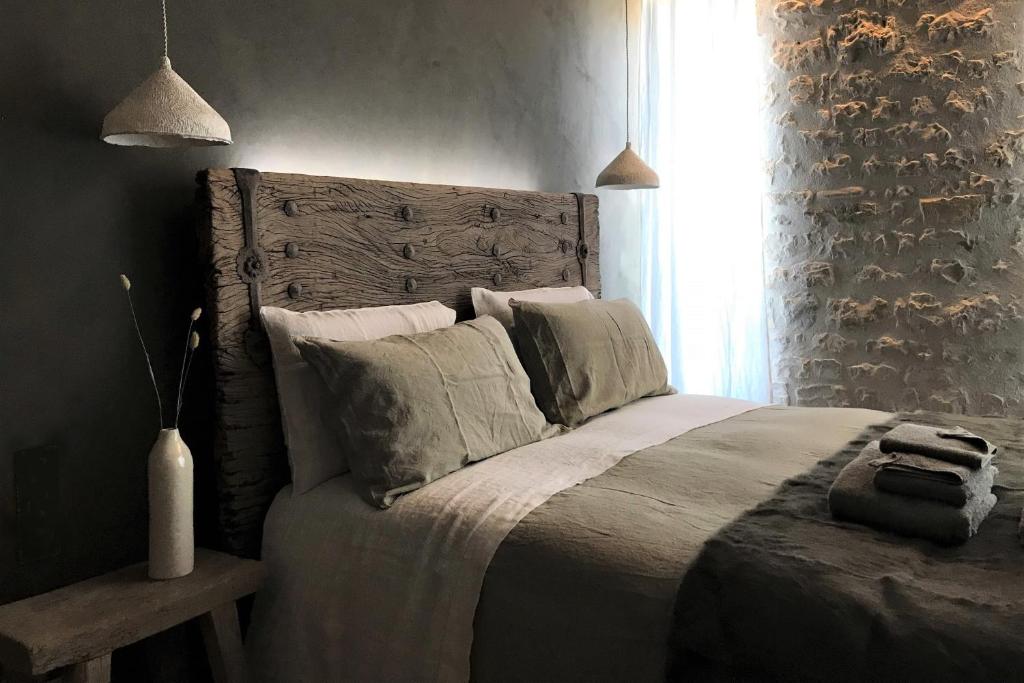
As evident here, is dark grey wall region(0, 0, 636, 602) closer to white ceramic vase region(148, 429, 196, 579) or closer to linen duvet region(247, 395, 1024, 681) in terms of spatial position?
white ceramic vase region(148, 429, 196, 579)

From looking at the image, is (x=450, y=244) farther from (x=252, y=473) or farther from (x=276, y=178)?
(x=252, y=473)

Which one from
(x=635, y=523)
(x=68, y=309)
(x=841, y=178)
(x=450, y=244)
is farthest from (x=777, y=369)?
(x=68, y=309)

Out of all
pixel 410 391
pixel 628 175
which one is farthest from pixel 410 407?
pixel 628 175

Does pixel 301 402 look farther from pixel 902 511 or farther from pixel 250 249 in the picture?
pixel 902 511

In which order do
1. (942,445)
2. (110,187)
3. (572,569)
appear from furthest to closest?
(110,187) < (942,445) < (572,569)

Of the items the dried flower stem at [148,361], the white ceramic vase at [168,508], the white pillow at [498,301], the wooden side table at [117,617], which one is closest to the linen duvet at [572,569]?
the wooden side table at [117,617]

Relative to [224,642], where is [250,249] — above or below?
above

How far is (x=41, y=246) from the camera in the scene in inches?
63.9

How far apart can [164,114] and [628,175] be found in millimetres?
1910

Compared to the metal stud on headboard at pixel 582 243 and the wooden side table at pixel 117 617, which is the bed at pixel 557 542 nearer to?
the wooden side table at pixel 117 617

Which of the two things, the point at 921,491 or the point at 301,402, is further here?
the point at 301,402

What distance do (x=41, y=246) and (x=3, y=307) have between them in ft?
0.49

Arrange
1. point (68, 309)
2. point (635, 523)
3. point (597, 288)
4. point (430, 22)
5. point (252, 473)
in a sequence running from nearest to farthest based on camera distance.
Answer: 1. point (635, 523)
2. point (68, 309)
3. point (252, 473)
4. point (430, 22)
5. point (597, 288)

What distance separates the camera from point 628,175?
307cm
